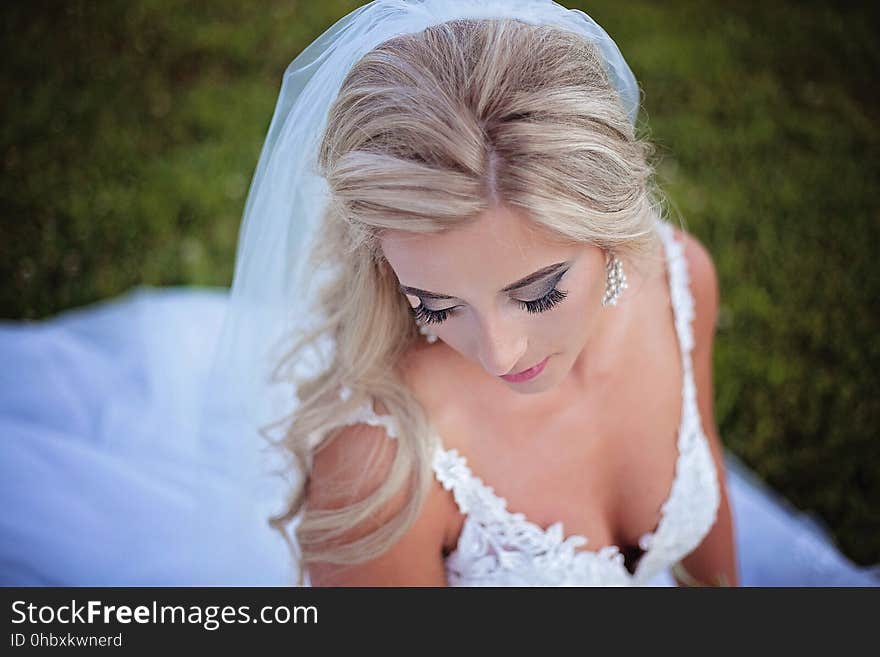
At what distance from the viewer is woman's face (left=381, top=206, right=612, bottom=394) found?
1696 mm

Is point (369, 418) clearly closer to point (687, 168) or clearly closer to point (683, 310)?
point (683, 310)

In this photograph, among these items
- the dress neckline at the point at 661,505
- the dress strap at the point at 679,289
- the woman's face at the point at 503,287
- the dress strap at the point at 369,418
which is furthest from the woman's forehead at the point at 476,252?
the dress strap at the point at 679,289

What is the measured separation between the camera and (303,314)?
8.25 ft

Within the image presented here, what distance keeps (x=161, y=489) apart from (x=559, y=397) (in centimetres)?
189

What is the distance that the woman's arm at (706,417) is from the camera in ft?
8.82

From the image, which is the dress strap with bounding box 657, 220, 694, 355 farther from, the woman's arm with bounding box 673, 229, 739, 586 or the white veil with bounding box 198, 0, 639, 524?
the white veil with bounding box 198, 0, 639, 524

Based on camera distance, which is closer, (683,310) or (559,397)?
(559,397)

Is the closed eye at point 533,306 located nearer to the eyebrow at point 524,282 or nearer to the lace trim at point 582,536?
the eyebrow at point 524,282

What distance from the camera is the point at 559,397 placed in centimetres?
246

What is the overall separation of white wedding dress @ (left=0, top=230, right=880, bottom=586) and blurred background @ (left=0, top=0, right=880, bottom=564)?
53 cm

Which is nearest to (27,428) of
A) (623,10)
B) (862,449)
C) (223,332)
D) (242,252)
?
(223,332)
